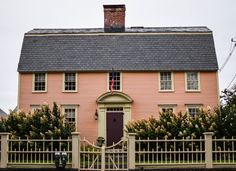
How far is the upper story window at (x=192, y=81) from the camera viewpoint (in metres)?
27.1

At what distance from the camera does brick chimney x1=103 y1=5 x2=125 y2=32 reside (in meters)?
29.6

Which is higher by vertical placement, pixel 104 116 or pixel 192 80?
pixel 192 80

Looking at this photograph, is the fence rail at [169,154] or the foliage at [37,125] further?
the foliage at [37,125]

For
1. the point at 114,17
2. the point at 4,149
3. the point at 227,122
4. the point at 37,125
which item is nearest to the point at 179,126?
the point at 227,122

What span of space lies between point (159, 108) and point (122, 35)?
19.6 feet

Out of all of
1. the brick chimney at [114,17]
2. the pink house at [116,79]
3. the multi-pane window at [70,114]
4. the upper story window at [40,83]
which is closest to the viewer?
the pink house at [116,79]

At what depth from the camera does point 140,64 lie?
2742 cm

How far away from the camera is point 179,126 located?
61.3 ft

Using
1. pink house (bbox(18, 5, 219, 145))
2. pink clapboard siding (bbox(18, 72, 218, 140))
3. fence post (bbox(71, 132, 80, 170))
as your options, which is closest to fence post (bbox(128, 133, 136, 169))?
fence post (bbox(71, 132, 80, 170))

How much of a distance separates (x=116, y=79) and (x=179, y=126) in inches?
366

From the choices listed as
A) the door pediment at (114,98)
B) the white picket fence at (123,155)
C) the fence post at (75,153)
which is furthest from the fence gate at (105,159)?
the door pediment at (114,98)

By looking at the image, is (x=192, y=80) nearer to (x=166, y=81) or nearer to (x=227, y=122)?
(x=166, y=81)

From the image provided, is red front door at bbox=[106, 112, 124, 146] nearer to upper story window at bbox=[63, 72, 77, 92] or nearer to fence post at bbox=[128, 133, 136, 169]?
upper story window at bbox=[63, 72, 77, 92]

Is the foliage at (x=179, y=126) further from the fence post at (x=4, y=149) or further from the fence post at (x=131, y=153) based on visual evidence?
the fence post at (x=4, y=149)
